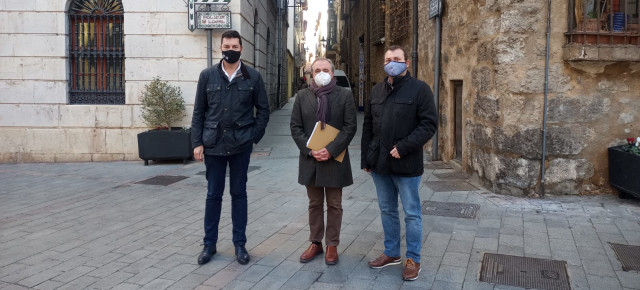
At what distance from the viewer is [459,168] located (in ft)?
29.6

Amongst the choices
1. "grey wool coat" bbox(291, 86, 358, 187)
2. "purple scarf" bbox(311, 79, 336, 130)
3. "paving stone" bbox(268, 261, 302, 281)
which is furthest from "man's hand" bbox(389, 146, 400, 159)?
"paving stone" bbox(268, 261, 302, 281)

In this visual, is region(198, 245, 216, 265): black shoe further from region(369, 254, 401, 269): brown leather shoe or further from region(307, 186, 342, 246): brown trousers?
region(369, 254, 401, 269): brown leather shoe

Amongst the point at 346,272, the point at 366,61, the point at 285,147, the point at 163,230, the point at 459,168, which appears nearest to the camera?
the point at 346,272

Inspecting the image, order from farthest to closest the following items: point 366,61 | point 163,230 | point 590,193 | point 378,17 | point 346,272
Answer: point 366,61, point 378,17, point 590,193, point 163,230, point 346,272

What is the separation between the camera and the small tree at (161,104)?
10.3 meters

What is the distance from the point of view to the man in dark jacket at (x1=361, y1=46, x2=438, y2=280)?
4.08 metres

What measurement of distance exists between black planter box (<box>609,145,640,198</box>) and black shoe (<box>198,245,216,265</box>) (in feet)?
16.3

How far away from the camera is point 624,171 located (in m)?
6.62

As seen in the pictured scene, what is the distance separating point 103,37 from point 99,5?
0.65 m

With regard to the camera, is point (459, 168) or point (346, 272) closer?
point (346, 272)

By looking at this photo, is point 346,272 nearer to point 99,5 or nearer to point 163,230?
point 163,230

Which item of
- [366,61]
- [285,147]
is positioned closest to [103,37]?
[285,147]

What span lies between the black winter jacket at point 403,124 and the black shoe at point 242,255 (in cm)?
134

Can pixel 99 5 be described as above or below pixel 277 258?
above
